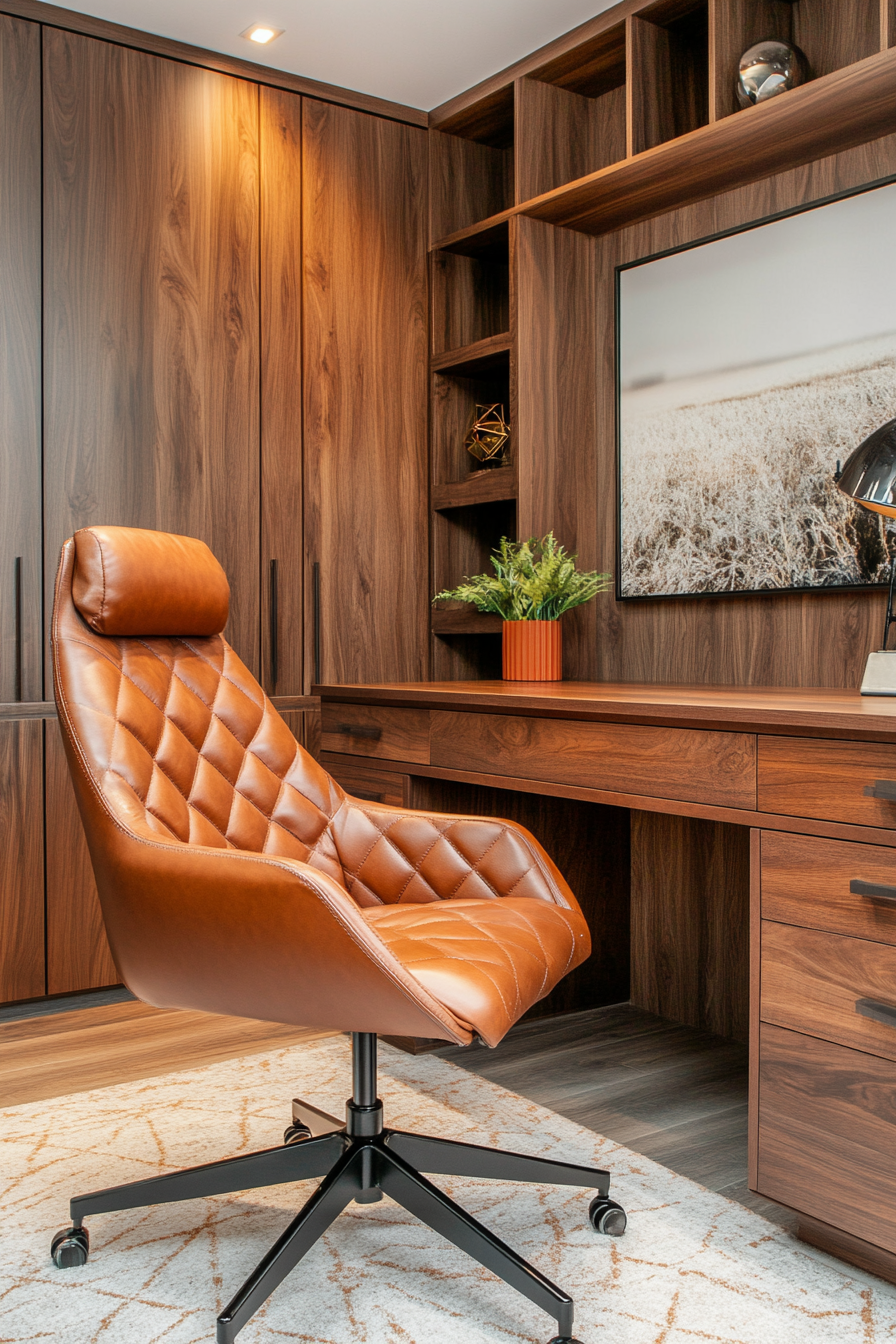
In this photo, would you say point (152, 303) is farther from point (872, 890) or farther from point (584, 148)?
point (872, 890)

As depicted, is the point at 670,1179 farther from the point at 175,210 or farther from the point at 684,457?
the point at 175,210

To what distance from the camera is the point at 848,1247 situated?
158cm

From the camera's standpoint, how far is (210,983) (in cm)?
142

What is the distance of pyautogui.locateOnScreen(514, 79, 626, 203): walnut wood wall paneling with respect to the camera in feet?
9.63

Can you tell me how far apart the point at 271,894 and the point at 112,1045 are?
1444 mm

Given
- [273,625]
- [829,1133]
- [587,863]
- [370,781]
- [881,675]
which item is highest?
[273,625]

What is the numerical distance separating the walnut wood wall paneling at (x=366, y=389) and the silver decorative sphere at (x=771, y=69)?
1.26 meters

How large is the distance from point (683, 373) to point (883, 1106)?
5.84 feet

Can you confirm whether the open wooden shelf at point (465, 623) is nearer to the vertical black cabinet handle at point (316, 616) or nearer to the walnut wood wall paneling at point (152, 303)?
the vertical black cabinet handle at point (316, 616)

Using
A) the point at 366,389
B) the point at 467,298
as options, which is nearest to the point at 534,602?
the point at 366,389

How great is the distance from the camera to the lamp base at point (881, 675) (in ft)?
5.75

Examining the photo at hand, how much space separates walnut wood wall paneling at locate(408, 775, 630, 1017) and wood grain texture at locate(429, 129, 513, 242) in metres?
1.77

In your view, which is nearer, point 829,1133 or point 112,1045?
point 829,1133

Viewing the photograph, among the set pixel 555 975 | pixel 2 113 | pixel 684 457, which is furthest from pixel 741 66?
pixel 555 975
